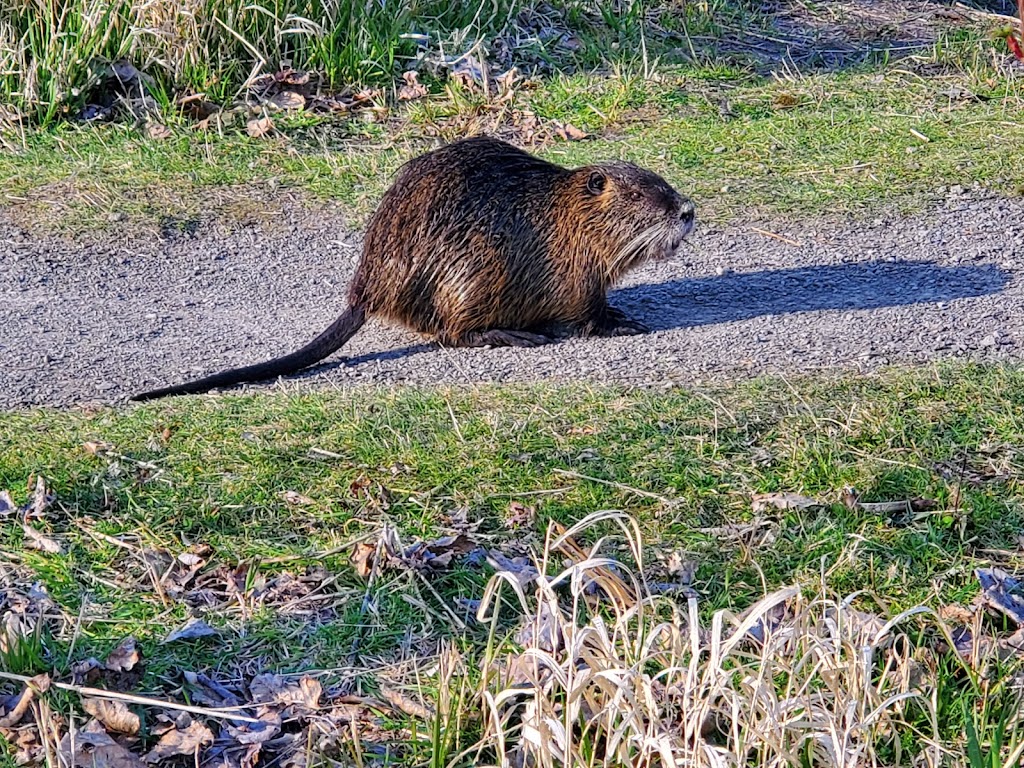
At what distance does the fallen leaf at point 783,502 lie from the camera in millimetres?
3492

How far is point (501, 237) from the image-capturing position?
5.08 metres

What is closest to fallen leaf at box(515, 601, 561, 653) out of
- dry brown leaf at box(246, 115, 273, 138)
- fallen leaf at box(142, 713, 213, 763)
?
fallen leaf at box(142, 713, 213, 763)

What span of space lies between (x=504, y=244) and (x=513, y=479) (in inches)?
62.7

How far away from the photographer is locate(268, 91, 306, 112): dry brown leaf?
697 centimetres

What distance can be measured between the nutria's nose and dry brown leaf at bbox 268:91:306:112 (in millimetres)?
2501

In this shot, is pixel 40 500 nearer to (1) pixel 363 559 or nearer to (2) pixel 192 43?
(1) pixel 363 559

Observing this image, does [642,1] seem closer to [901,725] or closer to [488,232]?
[488,232]

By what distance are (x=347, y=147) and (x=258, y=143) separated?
0.41m

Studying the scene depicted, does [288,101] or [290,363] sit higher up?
[288,101]

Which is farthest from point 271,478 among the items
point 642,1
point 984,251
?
point 642,1

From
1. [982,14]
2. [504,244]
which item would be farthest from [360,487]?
[982,14]

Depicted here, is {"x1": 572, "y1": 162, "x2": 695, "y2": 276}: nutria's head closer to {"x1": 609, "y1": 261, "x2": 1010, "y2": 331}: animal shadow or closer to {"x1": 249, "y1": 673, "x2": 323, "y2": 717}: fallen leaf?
{"x1": 609, "y1": 261, "x2": 1010, "y2": 331}: animal shadow

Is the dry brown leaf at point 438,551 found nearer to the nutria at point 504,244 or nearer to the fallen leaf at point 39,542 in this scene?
the fallen leaf at point 39,542

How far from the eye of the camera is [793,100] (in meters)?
7.09
